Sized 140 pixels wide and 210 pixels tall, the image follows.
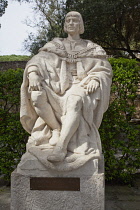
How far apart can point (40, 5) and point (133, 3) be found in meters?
5.82

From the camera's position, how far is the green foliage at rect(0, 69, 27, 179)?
4348mm

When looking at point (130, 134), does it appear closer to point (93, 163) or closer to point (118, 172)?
point (118, 172)

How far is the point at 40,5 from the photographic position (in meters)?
13.9

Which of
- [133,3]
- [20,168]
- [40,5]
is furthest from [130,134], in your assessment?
[40,5]

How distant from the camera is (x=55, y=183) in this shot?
2.68 m

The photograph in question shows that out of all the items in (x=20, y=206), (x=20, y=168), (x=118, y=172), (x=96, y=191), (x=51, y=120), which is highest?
(x=51, y=120)

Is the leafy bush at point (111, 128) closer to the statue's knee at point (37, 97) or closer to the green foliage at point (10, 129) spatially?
the green foliage at point (10, 129)

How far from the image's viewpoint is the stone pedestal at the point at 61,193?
2650mm

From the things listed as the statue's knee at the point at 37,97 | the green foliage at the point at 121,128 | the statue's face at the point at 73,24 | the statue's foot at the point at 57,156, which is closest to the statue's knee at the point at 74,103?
the statue's knee at the point at 37,97

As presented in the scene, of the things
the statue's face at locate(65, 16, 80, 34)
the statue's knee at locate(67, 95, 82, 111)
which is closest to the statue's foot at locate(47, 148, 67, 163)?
the statue's knee at locate(67, 95, 82, 111)

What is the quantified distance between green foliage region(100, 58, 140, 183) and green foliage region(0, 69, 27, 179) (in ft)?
4.44

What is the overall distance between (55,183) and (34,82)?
1074 millimetres

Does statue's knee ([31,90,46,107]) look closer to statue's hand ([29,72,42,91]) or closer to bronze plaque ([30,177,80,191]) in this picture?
statue's hand ([29,72,42,91])

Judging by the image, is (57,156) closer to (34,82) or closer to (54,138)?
(54,138)
